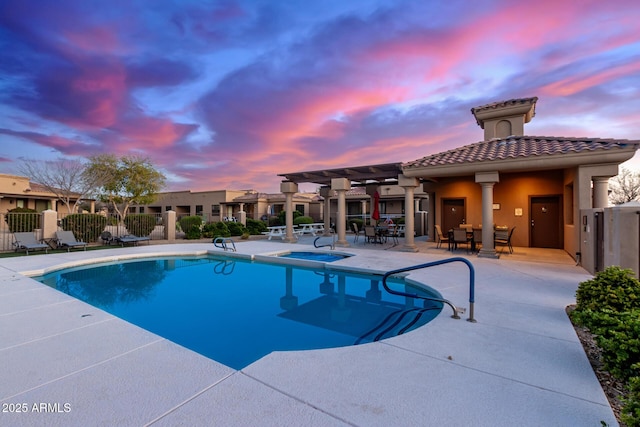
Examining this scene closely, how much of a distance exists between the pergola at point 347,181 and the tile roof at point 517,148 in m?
0.97

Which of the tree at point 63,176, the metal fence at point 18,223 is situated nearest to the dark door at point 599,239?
the metal fence at point 18,223

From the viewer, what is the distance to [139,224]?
56.3 ft

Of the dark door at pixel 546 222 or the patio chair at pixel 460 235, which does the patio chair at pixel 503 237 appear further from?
the dark door at pixel 546 222

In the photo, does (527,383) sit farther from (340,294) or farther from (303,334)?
(340,294)

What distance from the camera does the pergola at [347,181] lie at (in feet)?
42.3

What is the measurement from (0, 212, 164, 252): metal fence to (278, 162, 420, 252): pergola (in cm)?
865

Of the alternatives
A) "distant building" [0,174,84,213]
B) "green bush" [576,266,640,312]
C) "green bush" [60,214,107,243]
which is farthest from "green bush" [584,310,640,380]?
"distant building" [0,174,84,213]

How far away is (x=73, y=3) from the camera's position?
8.78 m

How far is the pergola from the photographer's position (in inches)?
508

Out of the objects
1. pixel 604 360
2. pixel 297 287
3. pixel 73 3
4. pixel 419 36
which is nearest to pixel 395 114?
pixel 419 36

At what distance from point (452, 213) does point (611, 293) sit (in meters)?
11.9

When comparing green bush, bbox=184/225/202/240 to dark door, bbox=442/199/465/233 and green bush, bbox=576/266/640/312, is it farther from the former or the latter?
green bush, bbox=576/266/640/312

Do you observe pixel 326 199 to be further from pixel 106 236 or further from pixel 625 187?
pixel 625 187

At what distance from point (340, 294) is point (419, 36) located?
943 centimetres
